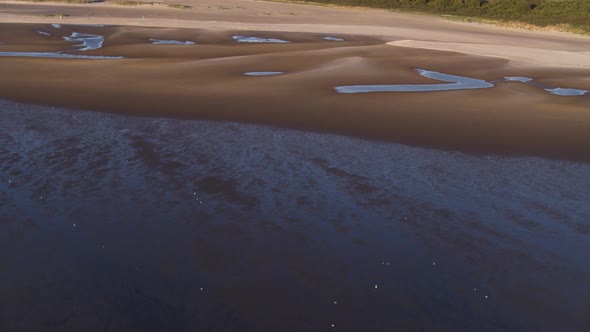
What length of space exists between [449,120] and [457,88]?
421cm

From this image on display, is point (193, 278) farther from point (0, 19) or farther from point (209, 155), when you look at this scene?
point (0, 19)

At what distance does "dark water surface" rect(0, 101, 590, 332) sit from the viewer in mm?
5227

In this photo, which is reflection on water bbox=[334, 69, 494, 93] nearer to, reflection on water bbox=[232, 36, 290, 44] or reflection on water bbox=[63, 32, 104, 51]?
reflection on water bbox=[232, 36, 290, 44]

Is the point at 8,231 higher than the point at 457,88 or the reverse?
the reverse

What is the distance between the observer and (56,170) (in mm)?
8438

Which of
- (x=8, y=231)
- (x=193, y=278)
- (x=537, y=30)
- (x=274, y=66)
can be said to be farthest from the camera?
(x=537, y=30)

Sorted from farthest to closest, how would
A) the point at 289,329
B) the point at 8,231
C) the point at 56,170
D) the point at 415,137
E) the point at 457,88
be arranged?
the point at 457,88, the point at 415,137, the point at 56,170, the point at 8,231, the point at 289,329

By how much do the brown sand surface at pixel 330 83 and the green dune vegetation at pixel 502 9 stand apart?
17.7 m

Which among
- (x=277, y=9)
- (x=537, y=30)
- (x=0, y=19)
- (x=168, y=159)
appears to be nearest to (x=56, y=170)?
(x=168, y=159)

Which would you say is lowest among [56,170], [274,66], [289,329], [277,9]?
[289,329]

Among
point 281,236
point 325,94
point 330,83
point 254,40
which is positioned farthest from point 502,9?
point 281,236

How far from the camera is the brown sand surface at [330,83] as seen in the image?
38.4 feet

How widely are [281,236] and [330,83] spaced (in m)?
9.77

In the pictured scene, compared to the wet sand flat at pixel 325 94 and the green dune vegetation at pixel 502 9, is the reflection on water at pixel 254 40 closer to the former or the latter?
the wet sand flat at pixel 325 94
